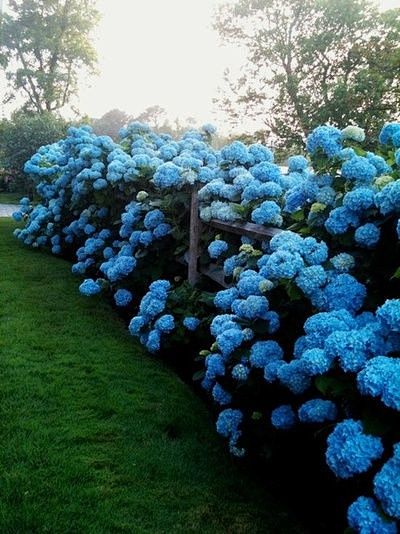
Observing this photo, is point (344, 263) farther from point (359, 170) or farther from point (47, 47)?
point (47, 47)

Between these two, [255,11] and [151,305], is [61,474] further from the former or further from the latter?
[255,11]

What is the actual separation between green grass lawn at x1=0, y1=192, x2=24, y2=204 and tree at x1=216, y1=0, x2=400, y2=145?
24.0ft

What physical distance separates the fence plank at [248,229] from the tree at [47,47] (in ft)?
86.2

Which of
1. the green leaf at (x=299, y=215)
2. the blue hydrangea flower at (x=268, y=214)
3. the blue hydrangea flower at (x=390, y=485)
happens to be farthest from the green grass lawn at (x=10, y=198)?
the blue hydrangea flower at (x=390, y=485)

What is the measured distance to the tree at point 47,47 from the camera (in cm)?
2577

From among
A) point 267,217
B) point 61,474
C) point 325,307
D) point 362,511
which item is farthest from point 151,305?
point 362,511

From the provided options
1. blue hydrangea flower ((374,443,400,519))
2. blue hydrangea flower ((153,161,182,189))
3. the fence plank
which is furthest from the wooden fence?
blue hydrangea flower ((374,443,400,519))

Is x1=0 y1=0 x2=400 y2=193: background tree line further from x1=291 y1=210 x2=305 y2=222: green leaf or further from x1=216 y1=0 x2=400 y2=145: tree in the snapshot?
A: x1=291 y1=210 x2=305 y2=222: green leaf

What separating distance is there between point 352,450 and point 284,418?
612mm

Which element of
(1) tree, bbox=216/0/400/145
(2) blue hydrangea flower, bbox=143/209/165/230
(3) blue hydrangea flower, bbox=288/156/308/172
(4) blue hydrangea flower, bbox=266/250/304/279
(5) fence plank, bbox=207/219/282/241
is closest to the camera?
(4) blue hydrangea flower, bbox=266/250/304/279

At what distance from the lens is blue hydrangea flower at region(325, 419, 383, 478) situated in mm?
1370

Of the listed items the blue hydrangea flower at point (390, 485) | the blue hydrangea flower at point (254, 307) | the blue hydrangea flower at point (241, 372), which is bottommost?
the blue hydrangea flower at point (241, 372)

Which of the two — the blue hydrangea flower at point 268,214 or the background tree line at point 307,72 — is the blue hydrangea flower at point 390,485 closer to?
the blue hydrangea flower at point 268,214

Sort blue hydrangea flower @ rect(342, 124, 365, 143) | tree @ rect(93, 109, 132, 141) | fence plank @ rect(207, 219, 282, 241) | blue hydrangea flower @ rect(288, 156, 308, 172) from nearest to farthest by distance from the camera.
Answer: blue hydrangea flower @ rect(342, 124, 365, 143) < fence plank @ rect(207, 219, 282, 241) < blue hydrangea flower @ rect(288, 156, 308, 172) < tree @ rect(93, 109, 132, 141)
